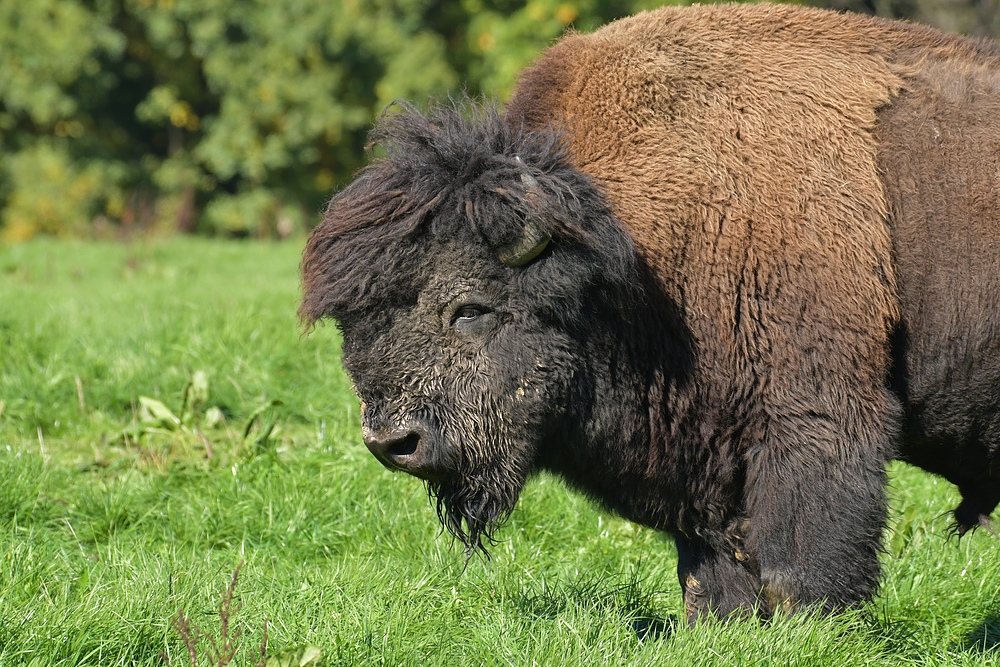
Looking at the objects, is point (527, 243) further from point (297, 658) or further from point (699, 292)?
point (297, 658)

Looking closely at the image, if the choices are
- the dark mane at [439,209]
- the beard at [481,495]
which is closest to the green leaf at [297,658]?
the beard at [481,495]

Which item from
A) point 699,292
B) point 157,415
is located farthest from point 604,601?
point 157,415

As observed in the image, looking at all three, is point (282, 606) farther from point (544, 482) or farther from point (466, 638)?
point (544, 482)

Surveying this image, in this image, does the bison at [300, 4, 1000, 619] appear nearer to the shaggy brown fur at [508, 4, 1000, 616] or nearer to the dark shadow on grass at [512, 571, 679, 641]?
the shaggy brown fur at [508, 4, 1000, 616]

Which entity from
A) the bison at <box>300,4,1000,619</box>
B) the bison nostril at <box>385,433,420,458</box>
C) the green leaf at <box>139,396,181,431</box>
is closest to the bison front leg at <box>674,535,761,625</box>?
the bison at <box>300,4,1000,619</box>

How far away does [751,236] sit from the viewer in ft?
12.4

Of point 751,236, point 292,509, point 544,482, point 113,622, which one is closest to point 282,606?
point 113,622

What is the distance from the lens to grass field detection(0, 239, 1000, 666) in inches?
139

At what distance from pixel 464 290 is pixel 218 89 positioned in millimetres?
19548

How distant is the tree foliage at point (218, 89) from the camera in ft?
66.9

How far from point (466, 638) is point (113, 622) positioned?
3.76 ft

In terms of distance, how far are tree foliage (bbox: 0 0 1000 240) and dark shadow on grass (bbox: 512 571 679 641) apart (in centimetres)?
Result: 1549

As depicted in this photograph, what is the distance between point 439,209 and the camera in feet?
11.9

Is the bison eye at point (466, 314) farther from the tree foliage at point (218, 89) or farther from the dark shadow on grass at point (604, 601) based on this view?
the tree foliage at point (218, 89)
